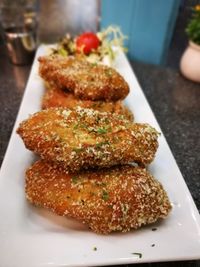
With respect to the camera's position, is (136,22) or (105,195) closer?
(105,195)

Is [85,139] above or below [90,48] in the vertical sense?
above

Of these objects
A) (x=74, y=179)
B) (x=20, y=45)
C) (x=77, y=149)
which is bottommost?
(x=20, y=45)

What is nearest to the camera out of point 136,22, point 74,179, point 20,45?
point 74,179

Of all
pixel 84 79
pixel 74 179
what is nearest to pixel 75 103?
pixel 84 79

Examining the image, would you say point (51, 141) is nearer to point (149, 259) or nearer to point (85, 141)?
point (85, 141)

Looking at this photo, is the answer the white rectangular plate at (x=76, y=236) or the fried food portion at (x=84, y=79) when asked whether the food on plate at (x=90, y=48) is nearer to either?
the fried food portion at (x=84, y=79)

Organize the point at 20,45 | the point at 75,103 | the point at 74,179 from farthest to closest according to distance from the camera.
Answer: the point at 20,45 → the point at 75,103 → the point at 74,179

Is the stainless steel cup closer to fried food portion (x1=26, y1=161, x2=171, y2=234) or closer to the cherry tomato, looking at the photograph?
the cherry tomato

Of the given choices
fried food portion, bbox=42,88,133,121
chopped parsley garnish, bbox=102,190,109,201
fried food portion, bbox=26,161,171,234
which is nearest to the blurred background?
fried food portion, bbox=42,88,133,121

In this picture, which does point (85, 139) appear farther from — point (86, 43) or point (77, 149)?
point (86, 43)
